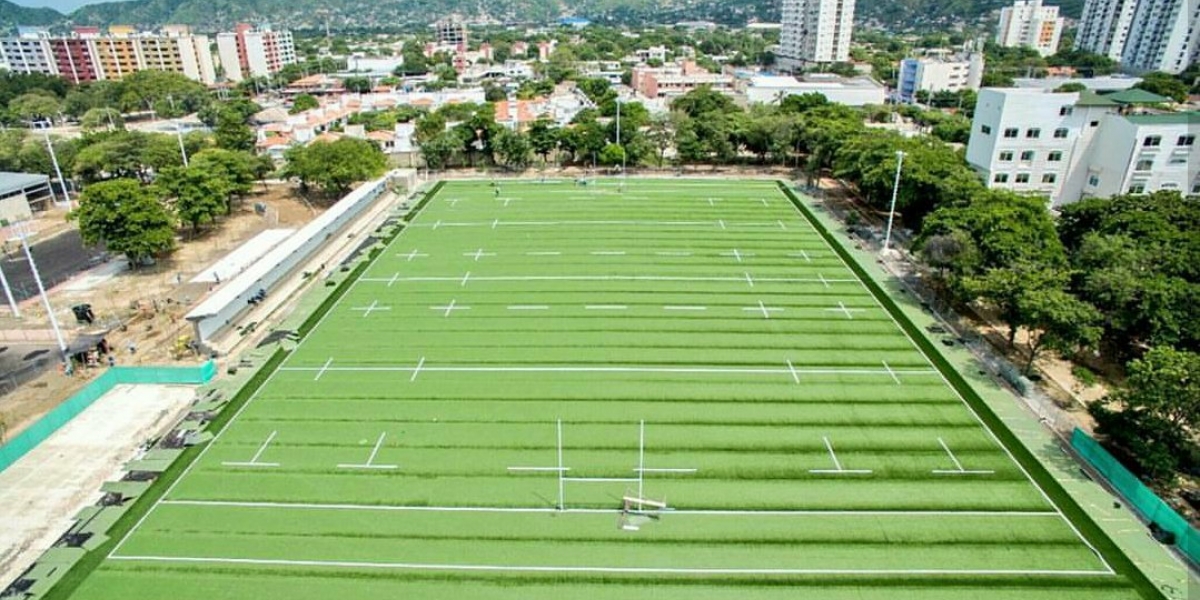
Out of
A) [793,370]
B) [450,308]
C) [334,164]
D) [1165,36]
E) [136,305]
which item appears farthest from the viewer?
[1165,36]

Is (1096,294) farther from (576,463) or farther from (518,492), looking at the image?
(518,492)

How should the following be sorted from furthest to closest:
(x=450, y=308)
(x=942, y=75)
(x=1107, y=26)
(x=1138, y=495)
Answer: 1. (x=1107, y=26)
2. (x=942, y=75)
3. (x=450, y=308)
4. (x=1138, y=495)

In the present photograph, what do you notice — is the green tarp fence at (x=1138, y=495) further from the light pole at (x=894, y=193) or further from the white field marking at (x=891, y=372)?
the light pole at (x=894, y=193)

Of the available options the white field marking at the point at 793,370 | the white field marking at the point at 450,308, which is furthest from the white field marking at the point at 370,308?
the white field marking at the point at 793,370

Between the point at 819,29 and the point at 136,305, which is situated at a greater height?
the point at 819,29

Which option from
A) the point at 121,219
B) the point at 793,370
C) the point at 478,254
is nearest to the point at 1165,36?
the point at 793,370

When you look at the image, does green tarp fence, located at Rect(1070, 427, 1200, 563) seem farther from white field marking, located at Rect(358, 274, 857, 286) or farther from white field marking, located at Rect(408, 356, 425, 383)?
white field marking, located at Rect(408, 356, 425, 383)

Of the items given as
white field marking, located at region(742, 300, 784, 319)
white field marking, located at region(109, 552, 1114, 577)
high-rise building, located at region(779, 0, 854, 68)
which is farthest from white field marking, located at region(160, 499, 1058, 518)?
high-rise building, located at region(779, 0, 854, 68)

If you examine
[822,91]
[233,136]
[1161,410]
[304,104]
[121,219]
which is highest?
[822,91]

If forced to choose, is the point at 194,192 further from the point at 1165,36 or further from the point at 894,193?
the point at 1165,36
